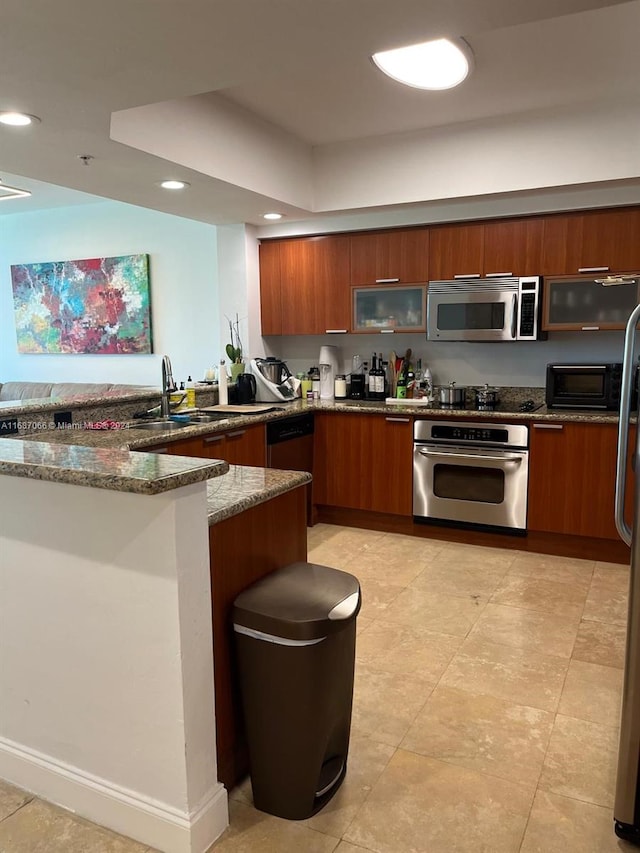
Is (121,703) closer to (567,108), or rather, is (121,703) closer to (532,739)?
(532,739)

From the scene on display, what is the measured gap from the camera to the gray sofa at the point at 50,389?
5.81m

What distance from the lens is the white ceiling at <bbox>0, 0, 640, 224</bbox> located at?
5.73 ft

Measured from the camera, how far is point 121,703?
1.72m

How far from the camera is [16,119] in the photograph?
2.46m

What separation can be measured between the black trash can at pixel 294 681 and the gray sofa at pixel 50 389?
4.35 meters

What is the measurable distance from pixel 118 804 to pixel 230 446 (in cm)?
225

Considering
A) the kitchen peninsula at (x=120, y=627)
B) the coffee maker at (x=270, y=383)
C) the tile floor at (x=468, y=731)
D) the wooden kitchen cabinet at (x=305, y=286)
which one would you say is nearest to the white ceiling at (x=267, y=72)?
the wooden kitchen cabinet at (x=305, y=286)

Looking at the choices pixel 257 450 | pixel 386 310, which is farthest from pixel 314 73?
pixel 257 450

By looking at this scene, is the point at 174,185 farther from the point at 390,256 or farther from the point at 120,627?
the point at 120,627

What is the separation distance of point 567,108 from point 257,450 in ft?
9.03

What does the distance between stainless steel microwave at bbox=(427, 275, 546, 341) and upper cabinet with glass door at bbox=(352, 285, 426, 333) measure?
0.44 ft

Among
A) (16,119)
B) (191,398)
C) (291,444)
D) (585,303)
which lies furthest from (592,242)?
(16,119)

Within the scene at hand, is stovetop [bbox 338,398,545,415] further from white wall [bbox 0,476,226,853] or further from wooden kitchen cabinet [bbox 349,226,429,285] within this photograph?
white wall [bbox 0,476,226,853]

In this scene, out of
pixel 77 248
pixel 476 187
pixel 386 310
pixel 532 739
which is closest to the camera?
pixel 532 739
